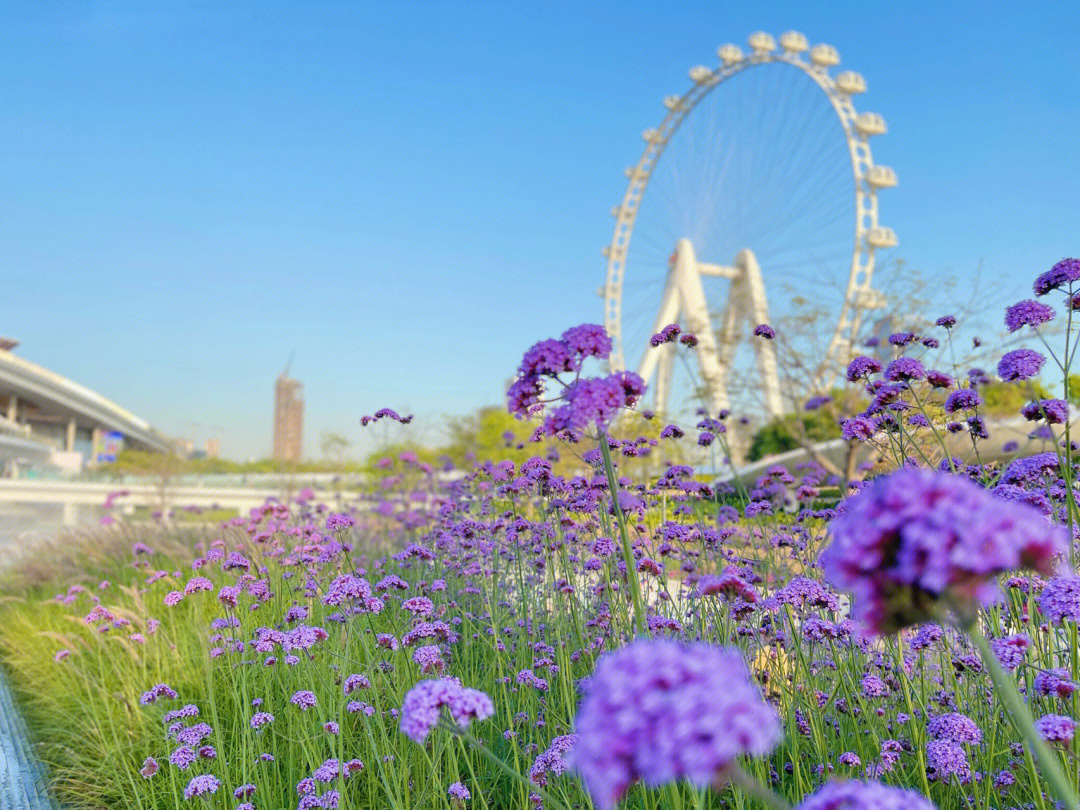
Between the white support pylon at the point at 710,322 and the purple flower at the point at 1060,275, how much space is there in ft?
33.9

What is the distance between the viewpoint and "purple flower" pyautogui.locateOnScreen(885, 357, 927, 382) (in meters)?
3.31

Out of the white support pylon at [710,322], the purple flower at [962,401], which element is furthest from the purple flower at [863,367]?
the white support pylon at [710,322]

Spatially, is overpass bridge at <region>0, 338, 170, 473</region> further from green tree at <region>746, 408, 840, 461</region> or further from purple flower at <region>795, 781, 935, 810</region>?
purple flower at <region>795, 781, 935, 810</region>

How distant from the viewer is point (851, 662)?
3242 mm

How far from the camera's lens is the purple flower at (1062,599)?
1900 mm

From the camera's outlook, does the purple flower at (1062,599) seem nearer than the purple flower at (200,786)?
Yes

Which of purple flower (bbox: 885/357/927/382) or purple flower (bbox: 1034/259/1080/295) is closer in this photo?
purple flower (bbox: 1034/259/1080/295)

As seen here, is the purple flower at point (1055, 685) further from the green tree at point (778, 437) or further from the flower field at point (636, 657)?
the green tree at point (778, 437)

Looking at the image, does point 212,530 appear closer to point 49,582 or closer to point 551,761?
point 49,582

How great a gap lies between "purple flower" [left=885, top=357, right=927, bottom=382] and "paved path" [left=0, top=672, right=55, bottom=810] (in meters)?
4.90

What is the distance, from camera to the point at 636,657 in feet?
3.43

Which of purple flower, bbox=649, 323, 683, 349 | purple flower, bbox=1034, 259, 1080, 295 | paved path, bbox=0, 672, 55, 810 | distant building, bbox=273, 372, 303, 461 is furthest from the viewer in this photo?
distant building, bbox=273, 372, 303, 461

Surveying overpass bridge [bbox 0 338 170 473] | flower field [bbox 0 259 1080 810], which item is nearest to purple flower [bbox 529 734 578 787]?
flower field [bbox 0 259 1080 810]

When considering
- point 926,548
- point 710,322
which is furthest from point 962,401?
point 710,322
